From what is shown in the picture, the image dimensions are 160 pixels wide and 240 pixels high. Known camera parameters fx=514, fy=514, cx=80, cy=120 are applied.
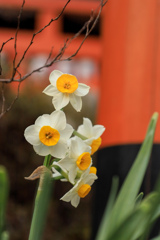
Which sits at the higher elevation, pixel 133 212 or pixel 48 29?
pixel 133 212

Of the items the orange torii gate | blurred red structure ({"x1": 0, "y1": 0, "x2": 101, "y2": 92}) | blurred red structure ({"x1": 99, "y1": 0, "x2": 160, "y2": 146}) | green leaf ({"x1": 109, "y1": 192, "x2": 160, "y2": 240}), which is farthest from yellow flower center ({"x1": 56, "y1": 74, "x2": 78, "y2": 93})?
blurred red structure ({"x1": 0, "y1": 0, "x2": 101, "y2": 92})

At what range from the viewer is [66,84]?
76cm

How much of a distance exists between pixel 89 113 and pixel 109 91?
3134 mm

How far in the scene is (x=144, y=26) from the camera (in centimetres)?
215

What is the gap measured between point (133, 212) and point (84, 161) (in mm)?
200

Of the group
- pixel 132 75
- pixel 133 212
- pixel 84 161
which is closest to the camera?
pixel 133 212

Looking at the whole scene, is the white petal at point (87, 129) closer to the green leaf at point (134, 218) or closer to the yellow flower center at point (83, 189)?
the yellow flower center at point (83, 189)

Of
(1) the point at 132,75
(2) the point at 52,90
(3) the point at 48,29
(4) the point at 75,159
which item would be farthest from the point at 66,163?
(3) the point at 48,29

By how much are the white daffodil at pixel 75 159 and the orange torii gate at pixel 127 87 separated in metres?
1.02

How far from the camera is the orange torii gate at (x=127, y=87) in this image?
1903 millimetres

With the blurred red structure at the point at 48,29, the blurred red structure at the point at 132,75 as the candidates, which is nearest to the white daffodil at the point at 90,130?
the blurred red structure at the point at 132,75

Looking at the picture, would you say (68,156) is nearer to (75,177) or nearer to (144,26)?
(75,177)

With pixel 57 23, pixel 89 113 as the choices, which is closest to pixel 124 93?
pixel 89 113

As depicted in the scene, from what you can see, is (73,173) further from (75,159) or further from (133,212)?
(133,212)
